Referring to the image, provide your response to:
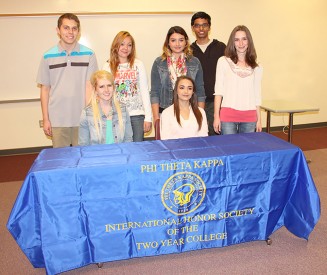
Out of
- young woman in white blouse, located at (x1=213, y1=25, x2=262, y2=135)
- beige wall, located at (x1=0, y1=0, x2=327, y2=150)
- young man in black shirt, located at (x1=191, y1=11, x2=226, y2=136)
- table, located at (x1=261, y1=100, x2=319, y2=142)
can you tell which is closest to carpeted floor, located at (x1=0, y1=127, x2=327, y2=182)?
beige wall, located at (x1=0, y1=0, x2=327, y2=150)

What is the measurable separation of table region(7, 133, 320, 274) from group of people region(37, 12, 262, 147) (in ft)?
1.26

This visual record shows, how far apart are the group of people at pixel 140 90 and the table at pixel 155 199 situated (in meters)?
0.38

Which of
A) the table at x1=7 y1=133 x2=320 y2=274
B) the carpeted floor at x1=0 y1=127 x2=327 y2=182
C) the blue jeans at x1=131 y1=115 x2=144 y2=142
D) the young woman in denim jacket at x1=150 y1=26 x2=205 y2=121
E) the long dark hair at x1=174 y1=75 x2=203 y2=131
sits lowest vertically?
the carpeted floor at x1=0 y1=127 x2=327 y2=182

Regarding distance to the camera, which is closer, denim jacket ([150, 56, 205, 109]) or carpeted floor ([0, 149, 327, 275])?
carpeted floor ([0, 149, 327, 275])

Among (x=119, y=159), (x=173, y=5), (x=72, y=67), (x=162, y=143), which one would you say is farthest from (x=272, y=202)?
(x=173, y=5)

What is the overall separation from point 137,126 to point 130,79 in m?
0.43

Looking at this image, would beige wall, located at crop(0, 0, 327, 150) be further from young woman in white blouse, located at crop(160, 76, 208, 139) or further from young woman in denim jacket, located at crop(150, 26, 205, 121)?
young woman in white blouse, located at crop(160, 76, 208, 139)

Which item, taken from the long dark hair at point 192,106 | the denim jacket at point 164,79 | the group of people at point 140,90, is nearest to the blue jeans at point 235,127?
the group of people at point 140,90

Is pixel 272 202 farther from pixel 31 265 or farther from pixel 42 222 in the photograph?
pixel 31 265

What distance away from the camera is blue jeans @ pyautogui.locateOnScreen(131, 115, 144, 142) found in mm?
3119

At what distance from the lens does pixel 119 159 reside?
2.20 m

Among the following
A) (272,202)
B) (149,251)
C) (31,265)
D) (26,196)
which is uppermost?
(26,196)

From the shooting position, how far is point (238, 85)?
2941mm

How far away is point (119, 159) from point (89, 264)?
0.81 metres
